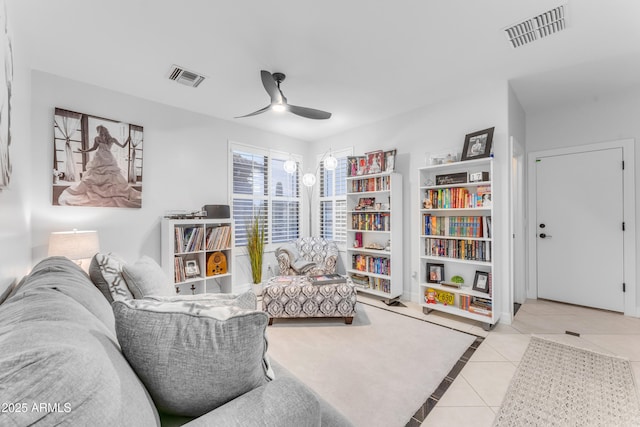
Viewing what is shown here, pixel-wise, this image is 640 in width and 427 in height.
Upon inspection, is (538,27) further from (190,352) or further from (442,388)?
(190,352)

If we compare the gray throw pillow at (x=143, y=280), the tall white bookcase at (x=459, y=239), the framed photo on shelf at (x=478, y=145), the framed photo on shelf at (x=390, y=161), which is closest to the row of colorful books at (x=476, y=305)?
the tall white bookcase at (x=459, y=239)

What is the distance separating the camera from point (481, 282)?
2.98 metres

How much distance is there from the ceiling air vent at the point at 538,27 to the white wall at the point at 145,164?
11.0ft

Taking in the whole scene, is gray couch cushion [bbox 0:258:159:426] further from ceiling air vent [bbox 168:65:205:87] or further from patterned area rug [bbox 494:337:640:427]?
ceiling air vent [bbox 168:65:205:87]

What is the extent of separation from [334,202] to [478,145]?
91.9 inches

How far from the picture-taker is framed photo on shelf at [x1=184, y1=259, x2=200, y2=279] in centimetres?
334

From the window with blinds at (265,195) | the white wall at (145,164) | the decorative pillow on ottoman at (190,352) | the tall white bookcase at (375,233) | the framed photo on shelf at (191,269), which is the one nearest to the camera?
the decorative pillow on ottoman at (190,352)

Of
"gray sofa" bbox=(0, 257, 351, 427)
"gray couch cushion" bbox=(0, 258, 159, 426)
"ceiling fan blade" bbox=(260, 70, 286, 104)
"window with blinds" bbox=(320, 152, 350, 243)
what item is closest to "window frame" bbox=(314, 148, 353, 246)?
"window with blinds" bbox=(320, 152, 350, 243)

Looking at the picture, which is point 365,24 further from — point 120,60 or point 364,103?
point 120,60

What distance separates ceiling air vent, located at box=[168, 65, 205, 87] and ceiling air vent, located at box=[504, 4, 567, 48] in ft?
9.05

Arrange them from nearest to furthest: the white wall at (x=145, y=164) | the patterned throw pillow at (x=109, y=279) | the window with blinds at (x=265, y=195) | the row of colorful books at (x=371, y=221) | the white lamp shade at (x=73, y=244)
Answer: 1. the patterned throw pillow at (x=109, y=279)
2. the white lamp shade at (x=73, y=244)
3. the white wall at (x=145, y=164)
4. the row of colorful books at (x=371, y=221)
5. the window with blinds at (x=265, y=195)

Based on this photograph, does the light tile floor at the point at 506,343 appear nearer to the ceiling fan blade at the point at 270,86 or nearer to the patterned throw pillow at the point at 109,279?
the patterned throw pillow at the point at 109,279

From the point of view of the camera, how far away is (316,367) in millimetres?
2178

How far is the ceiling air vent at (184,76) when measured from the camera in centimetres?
265
